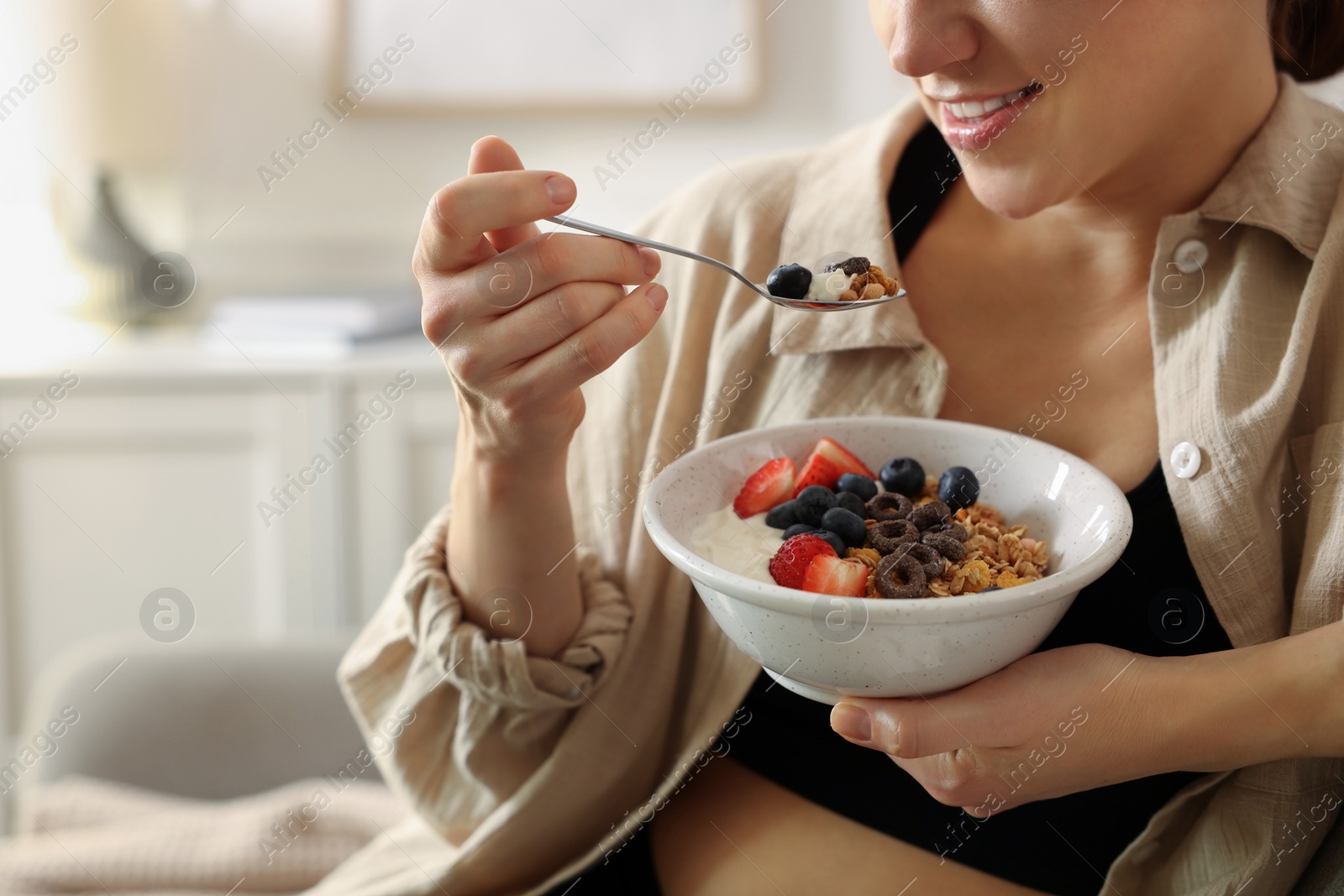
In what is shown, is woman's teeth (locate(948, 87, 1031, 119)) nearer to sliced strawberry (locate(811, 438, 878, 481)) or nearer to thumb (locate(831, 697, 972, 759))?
sliced strawberry (locate(811, 438, 878, 481))

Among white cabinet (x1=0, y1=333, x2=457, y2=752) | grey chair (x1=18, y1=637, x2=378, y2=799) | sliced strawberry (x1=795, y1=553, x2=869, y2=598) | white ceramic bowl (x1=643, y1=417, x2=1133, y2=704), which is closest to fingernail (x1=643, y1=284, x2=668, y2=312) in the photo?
white ceramic bowl (x1=643, y1=417, x2=1133, y2=704)

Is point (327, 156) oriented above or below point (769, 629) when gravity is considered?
above

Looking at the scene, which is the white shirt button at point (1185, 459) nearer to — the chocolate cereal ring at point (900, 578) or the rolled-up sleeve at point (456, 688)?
the chocolate cereal ring at point (900, 578)

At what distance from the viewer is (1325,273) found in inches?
31.1

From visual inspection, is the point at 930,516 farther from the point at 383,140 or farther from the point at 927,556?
the point at 383,140

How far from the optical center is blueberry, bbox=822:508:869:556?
2.29 feet

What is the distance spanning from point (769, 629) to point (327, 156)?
1.72 m

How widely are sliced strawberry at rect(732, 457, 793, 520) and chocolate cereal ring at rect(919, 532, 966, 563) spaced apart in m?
0.12

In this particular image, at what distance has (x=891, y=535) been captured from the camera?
0.71m

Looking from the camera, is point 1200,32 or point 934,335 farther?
point 934,335

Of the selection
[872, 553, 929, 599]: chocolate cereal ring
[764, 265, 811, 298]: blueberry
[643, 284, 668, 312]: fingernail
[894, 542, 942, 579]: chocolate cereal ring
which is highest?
A: [643, 284, 668, 312]: fingernail

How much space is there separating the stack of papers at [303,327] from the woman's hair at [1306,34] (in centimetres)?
139

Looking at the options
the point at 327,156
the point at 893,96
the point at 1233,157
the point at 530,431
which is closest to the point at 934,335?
the point at 1233,157

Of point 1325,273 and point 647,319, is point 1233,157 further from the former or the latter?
point 647,319
